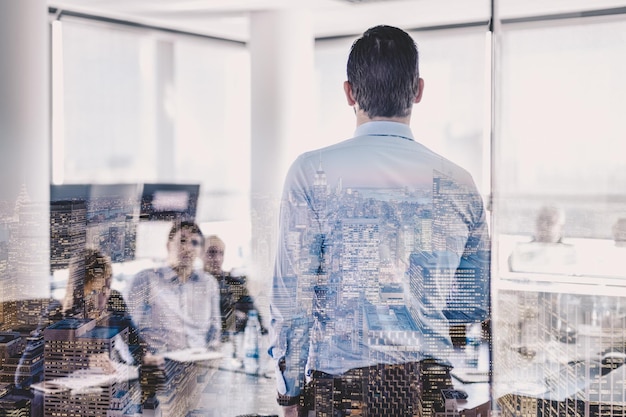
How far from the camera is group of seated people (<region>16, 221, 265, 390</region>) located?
66.2 inches

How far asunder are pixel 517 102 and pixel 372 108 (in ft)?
1.54

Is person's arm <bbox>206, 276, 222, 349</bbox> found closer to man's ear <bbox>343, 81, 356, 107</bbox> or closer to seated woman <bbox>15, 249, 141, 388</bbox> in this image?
seated woman <bbox>15, 249, 141, 388</bbox>

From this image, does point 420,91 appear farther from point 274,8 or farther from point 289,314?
point 289,314

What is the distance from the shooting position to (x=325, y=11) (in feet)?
5.78

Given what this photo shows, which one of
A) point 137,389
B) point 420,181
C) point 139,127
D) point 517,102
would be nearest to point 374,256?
point 420,181

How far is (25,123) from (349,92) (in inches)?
42.6

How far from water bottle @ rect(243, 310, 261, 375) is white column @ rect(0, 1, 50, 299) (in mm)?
662

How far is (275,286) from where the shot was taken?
5.05 feet

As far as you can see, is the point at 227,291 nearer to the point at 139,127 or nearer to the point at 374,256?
the point at 374,256

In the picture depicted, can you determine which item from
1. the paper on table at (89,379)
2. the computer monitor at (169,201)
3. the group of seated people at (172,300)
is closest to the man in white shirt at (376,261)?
the group of seated people at (172,300)

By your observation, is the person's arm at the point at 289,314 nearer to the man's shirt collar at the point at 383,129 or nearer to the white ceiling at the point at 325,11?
the man's shirt collar at the point at 383,129

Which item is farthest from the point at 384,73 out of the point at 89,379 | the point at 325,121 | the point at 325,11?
the point at 89,379

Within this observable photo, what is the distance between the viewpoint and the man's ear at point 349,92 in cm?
157

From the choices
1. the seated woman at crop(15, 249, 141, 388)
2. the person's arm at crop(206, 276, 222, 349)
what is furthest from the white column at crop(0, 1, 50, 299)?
the person's arm at crop(206, 276, 222, 349)
